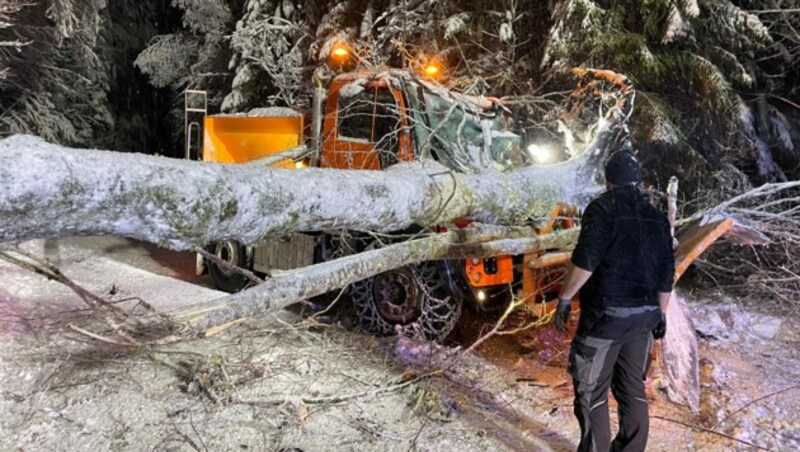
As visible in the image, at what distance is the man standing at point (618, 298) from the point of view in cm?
309

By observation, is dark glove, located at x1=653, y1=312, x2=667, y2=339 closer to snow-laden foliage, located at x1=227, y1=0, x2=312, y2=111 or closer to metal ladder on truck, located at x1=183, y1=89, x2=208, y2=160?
metal ladder on truck, located at x1=183, y1=89, x2=208, y2=160

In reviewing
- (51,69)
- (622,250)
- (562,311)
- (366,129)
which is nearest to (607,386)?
(562,311)

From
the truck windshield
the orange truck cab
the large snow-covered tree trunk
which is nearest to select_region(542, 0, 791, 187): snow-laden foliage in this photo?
the orange truck cab

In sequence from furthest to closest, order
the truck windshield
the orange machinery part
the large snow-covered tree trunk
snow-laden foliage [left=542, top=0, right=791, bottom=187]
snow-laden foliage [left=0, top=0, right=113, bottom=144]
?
snow-laden foliage [left=0, top=0, right=113, bottom=144], snow-laden foliage [left=542, top=0, right=791, bottom=187], the truck windshield, the orange machinery part, the large snow-covered tree trunk

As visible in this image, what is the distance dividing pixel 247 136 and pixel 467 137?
10.3 ft

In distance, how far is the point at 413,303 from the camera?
18.1 ft

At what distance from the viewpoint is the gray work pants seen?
315cm

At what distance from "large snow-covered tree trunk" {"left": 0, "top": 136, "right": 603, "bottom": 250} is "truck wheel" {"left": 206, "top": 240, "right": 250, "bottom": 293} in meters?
4.23

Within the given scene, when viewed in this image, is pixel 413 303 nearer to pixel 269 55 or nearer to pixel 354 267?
pixel 354 267

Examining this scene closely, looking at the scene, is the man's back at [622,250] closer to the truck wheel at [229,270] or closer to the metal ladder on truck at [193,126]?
the truck wheel at [229,270]

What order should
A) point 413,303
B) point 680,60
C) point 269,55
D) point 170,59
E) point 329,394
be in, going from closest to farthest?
point 329,394 → point 413,303 → point 680,60 → point 269,55 → point 170,59

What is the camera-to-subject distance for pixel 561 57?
8.72 m

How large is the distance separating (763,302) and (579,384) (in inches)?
205

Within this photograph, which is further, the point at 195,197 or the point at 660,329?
the point at 660,329
